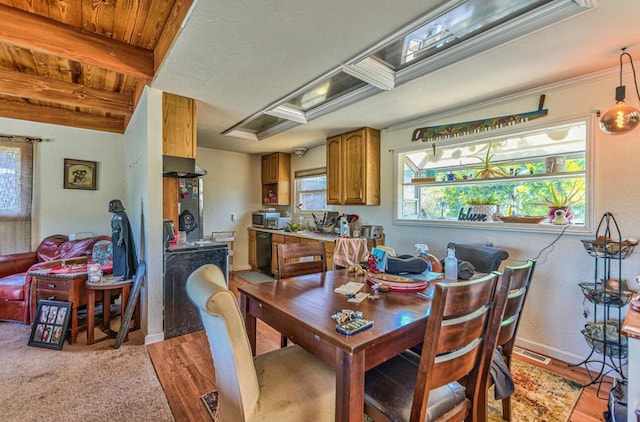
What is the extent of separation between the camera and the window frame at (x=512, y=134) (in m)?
2.26

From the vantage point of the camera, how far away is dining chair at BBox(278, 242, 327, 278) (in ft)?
6.93

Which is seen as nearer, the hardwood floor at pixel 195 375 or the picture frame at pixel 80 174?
the hardwood floor at pixel 195 375

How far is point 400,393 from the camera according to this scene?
1.20 metres

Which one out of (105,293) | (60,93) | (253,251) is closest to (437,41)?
(105,293)

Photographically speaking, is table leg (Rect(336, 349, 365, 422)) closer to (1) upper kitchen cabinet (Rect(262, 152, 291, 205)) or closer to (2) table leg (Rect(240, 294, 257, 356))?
(2) table leg (Rect(240, 294, 257, 356))

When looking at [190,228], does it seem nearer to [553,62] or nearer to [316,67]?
[316,67]

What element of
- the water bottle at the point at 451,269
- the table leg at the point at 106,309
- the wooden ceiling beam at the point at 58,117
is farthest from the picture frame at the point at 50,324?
the water bottle at the point at 451,269

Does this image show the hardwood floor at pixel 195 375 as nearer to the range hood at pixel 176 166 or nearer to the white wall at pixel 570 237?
the white wall at pixel 570 237

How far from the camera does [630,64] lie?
206 centimetres

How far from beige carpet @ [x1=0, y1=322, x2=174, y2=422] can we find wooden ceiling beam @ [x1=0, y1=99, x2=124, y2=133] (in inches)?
110

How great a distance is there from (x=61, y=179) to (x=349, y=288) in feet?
14.8

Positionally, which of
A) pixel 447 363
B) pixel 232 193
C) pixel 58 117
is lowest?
pixel 447 363

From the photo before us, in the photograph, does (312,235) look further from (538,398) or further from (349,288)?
(538,398)

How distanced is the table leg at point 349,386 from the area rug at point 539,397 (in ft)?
4.08
